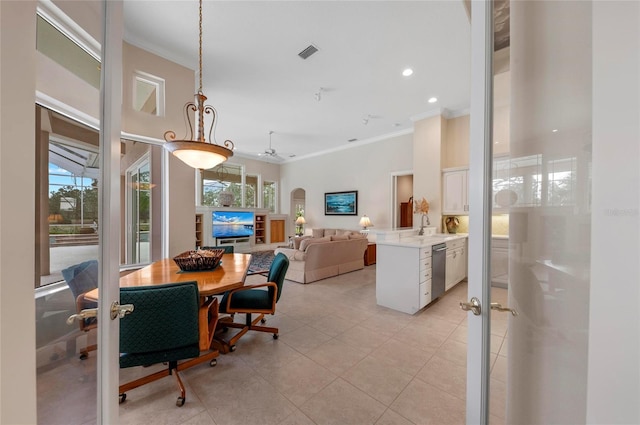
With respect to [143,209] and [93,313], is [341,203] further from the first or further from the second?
[93,313]

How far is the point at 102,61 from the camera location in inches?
36.2

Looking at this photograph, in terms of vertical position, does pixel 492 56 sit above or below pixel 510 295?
above

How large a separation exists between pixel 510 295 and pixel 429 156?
483cm

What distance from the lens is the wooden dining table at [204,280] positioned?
187 cm

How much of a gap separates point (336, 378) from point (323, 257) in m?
2.86

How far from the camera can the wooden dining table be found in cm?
187

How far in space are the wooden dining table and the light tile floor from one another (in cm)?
37

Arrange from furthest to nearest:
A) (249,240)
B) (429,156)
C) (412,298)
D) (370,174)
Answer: (249,240) → (370,174) → (429,156) → (412,298)

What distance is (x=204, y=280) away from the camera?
206cm

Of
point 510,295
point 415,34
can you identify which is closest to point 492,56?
point 510,295

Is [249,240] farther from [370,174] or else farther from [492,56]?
[492,56]

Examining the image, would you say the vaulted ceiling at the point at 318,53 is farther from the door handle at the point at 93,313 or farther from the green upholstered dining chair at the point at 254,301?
the door handle at the point at 93,313

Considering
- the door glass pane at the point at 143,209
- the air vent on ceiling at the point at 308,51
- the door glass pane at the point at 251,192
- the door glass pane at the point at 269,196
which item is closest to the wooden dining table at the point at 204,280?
the door glass pane at the point at 143,209

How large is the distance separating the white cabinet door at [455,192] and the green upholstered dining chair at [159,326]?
15.9 ft
